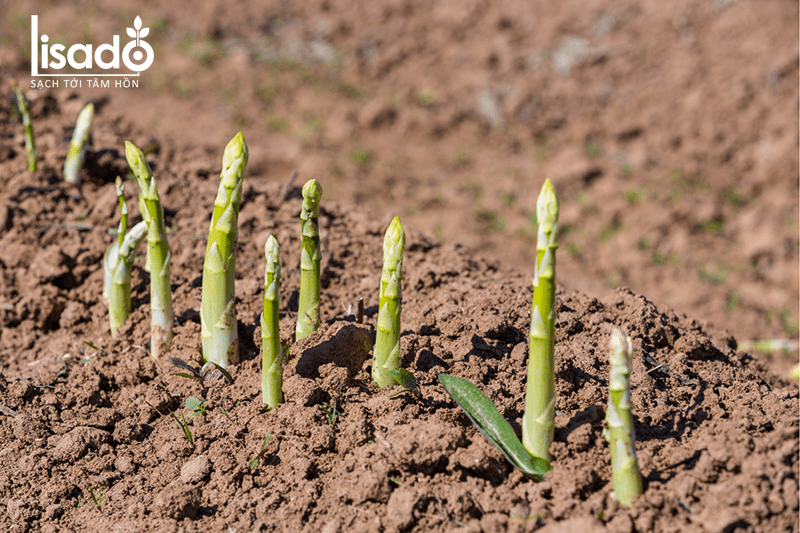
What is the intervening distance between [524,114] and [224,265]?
24.7 feet

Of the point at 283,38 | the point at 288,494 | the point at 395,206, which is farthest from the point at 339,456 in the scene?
the point at 283,38

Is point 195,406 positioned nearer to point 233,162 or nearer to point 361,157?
point 233,162

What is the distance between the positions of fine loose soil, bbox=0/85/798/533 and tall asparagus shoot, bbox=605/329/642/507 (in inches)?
2.5

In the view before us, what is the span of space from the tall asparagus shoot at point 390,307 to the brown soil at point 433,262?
14 centimetres

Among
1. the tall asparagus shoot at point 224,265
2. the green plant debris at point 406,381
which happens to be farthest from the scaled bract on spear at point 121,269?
the green plant debris at point 406,381

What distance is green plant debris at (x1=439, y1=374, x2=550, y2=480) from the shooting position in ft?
7.78

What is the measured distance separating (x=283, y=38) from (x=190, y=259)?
317 inches

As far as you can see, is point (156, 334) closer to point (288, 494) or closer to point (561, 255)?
point (288, 494)

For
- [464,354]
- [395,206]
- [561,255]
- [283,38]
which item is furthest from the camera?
[283,38]

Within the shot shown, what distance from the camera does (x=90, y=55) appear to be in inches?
389

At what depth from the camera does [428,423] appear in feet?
8.26

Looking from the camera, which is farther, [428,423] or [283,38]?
[283,38]

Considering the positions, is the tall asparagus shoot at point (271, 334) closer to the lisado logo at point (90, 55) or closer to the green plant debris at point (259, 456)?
the green plant debris at point (259, 456)

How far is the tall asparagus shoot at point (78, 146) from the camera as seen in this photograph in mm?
4539
